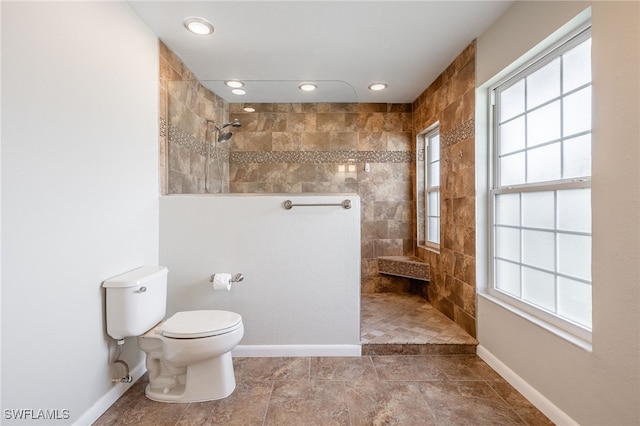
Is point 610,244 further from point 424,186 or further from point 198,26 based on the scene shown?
point 198,26

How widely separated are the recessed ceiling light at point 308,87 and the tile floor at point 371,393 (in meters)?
2.00

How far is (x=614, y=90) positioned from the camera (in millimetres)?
1233

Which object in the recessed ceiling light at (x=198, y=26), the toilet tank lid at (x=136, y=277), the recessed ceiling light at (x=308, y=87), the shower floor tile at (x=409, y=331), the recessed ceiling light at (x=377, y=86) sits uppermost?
the recessed ceiling light at (x=377, y=86)

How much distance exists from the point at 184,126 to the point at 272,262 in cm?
131

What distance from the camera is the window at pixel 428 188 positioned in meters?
3.29

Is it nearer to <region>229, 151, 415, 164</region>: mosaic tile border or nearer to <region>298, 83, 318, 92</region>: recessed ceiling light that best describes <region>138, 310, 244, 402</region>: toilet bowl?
<region>229, 151, 415, 164</region>: mosaic tile border

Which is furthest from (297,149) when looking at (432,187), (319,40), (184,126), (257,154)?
(432,187)

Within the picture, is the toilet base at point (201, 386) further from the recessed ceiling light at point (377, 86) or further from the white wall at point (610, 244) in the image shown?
the recessed ceiling light at point (377, 86)

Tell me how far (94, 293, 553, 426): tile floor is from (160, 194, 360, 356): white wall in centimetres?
21

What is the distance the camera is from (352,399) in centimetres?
172

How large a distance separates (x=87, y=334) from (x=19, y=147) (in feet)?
3.07

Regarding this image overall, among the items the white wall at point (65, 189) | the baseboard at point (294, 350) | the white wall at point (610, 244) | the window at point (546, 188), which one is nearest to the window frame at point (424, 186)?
the window at point (546, 188)

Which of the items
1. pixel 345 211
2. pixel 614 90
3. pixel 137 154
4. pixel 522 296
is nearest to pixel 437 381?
pixel 522 296

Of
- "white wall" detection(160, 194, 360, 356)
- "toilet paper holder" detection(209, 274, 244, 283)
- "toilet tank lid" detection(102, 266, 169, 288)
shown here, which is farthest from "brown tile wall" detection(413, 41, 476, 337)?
"toilet tank lid" detection(102, 266, 169, 288)
